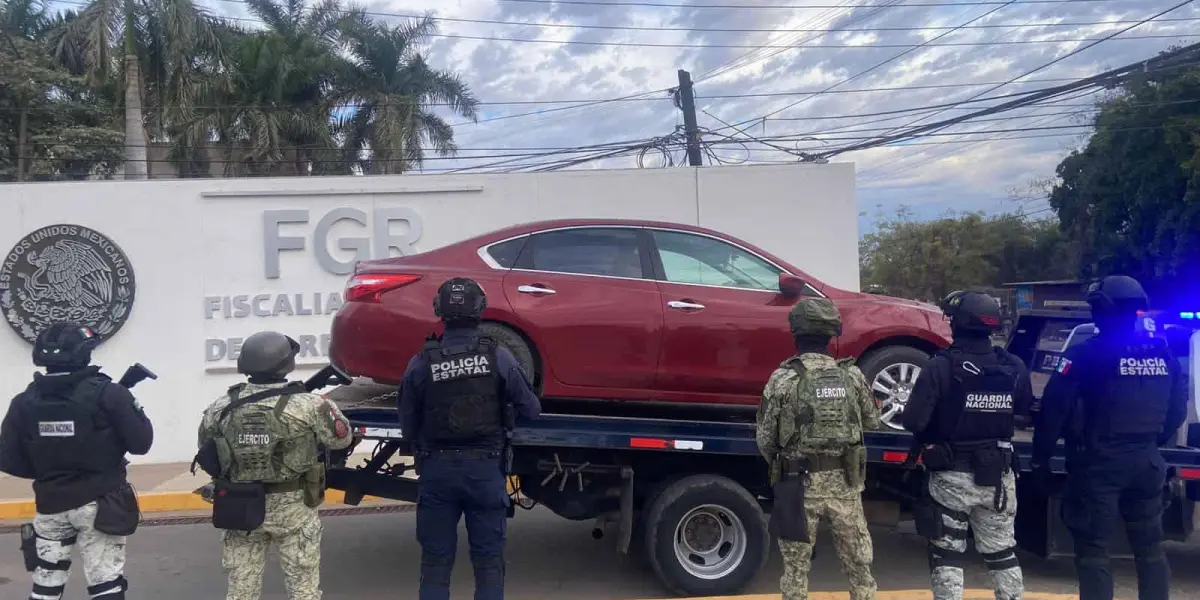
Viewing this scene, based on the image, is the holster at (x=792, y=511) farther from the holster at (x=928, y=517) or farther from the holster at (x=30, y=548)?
the holster at (x=30, y=548)

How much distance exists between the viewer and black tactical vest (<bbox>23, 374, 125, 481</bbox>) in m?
4.21

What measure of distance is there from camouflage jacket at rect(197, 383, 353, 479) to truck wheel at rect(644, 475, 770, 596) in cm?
207

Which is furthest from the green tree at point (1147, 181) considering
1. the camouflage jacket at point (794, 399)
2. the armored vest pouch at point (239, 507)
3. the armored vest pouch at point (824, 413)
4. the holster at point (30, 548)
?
the holster at point (30, 548)

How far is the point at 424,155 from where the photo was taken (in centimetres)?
2453

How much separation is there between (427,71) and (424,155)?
2.52m

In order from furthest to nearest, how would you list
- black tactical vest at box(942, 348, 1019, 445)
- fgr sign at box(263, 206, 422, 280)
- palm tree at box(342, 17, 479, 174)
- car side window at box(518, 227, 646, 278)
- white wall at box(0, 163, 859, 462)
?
palm tree at box(342, 17, 479, 174)
fgr sign at box(263, 206, 422, 280)
white wall at box(0, 163, 859, 462)
car side window at box(518, 227, 646, 278)
black tactical vest at box(942, 348, 1019, 445)

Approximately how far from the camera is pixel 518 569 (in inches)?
249

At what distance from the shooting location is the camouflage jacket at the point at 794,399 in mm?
4453

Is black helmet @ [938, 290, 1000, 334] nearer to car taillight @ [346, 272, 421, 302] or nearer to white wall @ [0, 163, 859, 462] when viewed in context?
car taillight @ [346, 272, 421, 302]

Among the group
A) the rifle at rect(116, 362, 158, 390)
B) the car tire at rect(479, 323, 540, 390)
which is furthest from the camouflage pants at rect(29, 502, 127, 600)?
the car tire at rect(479, 323, 540, 390)

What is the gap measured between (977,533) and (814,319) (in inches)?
53.7

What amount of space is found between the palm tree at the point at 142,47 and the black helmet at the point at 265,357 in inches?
695

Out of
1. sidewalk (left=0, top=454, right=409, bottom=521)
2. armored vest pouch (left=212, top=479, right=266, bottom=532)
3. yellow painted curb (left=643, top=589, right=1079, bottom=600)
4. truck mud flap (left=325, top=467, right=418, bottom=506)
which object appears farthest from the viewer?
sidewalk (left=0, top=454, right=409, bottom=521)

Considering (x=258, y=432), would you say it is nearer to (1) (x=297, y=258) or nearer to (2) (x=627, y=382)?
(2) (x=627, y=382)
